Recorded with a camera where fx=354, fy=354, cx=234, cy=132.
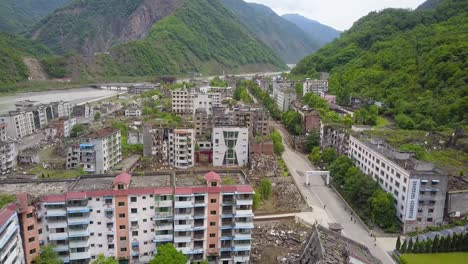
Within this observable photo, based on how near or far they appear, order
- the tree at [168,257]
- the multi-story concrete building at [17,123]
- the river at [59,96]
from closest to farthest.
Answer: the tree at [168,257]
the multi-story concrete building at [17,123]
the river at [59,96]

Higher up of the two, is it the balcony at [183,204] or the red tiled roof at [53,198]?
the red tiled roof at [53,198]

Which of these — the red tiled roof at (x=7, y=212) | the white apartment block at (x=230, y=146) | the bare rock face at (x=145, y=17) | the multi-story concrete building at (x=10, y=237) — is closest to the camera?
the multi-story concrete building at (x=10, y=237)

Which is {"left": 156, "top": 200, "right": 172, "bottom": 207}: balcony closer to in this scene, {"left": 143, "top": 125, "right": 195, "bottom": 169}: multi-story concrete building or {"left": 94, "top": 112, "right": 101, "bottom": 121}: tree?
{"left": 143, "top": 125, "right": 195, "bottom": 169}: multi-story concrete building

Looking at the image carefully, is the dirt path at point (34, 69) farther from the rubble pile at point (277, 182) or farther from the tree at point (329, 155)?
the tree at point (329, 155)

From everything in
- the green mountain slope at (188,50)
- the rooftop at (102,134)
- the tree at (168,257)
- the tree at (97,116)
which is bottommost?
→ the tree at (168,257)

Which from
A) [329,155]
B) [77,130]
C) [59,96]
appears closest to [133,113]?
[77,130]

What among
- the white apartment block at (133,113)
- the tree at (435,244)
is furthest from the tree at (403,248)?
the white apartment block at (133,113)

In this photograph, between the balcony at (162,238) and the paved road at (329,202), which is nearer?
the balcony at (162,238)

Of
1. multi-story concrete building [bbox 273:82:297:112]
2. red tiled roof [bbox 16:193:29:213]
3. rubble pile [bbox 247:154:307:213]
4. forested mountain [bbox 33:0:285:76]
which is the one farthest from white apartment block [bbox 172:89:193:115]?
forested mountain [bbox 33:0:285:76]
